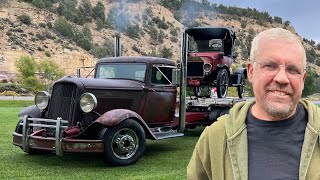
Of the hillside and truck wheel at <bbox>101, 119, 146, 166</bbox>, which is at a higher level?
the hillside

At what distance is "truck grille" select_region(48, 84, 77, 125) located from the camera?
7941mm

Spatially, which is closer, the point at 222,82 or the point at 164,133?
the point at 164,133

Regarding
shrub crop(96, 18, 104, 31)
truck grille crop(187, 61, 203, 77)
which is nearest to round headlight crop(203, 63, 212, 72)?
truck grille crop(187, 61, 203, 77)

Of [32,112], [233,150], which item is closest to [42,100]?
[32,112]

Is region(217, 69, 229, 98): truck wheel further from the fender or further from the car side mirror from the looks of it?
the fender

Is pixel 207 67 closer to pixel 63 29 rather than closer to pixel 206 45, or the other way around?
pixel 206 45

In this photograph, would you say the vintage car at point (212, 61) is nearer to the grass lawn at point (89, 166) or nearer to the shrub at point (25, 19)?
the grass lawn at point (89, 166)

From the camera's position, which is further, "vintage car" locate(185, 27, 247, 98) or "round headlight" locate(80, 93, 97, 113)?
"vintage car" locate(185, 27, 247, 98)

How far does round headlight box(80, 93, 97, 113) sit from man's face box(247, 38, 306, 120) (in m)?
5.73

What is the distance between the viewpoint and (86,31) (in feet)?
211

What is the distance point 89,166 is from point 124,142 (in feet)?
2.16

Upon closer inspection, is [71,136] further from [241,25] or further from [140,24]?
[241,25]

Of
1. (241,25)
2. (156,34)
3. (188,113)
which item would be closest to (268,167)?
(188,113)

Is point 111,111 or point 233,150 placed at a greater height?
point 233,150
